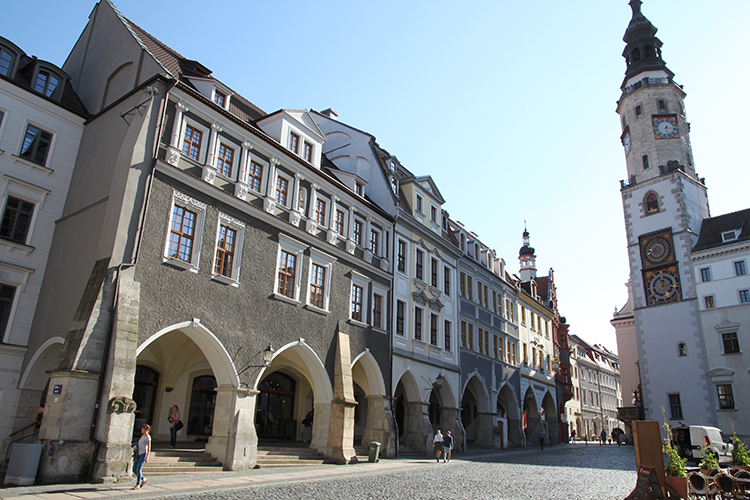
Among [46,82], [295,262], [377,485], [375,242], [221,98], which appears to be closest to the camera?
[377,485]

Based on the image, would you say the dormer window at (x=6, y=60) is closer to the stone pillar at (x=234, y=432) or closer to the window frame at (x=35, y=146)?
the window frame at (x=35, y=146)

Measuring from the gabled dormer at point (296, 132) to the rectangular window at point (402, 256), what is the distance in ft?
24.3

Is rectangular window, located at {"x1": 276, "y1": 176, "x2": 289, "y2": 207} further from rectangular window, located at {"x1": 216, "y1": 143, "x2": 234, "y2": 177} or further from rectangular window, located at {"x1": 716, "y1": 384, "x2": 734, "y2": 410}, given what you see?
rectangular window, located at {"x1": 716, "y1": 384, "x2": 734, "y2": 410}

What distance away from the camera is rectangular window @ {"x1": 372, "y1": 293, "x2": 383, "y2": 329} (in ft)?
86.3

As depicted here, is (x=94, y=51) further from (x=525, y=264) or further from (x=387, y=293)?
(x=525, y=264)

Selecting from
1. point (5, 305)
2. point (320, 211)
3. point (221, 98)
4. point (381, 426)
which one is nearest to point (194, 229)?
point (221, 98)

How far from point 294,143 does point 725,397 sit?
3577 cm

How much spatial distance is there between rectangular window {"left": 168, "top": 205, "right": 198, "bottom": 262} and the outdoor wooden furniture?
1472 centimetres

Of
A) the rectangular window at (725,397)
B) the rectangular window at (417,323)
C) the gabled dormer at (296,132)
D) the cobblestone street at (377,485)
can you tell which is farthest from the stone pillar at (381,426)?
the rectangular window at (725,397)

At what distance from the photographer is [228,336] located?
1823 centimetres

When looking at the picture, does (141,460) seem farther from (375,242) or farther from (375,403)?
(375,242)

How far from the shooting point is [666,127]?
4950cm

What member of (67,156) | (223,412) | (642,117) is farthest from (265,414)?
(642,117)

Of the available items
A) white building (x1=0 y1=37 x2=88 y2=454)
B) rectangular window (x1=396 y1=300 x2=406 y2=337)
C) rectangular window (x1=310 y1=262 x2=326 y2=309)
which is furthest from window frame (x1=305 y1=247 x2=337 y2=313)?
white building (x1=0 y1=37 x2=88 y2=454)
